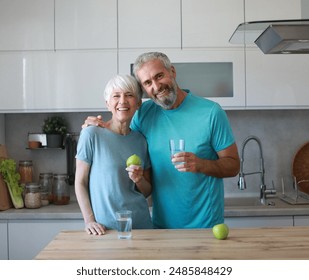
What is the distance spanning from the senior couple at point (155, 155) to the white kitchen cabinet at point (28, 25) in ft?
4.11

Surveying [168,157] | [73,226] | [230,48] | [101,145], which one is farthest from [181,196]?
[230,48]

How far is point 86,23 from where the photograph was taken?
298 centimetres

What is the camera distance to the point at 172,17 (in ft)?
9.77

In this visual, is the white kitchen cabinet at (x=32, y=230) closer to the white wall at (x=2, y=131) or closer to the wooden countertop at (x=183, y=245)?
the white wall at (x=2, y=131)

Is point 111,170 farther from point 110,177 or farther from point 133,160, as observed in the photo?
point 133,160

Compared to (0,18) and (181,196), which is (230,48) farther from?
(0,18)

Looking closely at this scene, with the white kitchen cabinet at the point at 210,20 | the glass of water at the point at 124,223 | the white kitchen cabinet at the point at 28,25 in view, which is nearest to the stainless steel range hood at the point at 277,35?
the glass of water at the point at 124,223

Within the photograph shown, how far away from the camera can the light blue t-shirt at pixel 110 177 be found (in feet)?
5.98

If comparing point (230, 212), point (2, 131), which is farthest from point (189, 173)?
point (2, 131)

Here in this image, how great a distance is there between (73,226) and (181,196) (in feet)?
3.49

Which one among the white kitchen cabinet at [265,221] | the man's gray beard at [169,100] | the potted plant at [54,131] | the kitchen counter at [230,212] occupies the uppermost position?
the man's gray beard at [169,100]

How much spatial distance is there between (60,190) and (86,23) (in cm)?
120

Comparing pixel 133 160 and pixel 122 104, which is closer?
pixel 133 160

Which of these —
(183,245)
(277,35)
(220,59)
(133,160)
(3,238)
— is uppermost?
(220,59)
